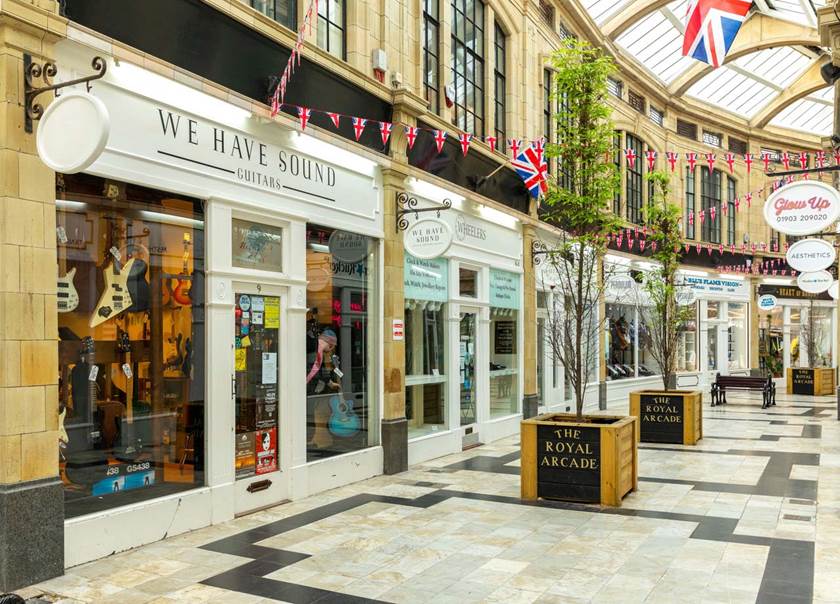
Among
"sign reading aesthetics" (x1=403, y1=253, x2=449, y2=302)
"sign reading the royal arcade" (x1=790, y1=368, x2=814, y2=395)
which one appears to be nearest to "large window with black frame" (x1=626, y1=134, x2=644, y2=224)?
"sign reading the royal arcade" (x1=790, y1=368, x2=814, y2=395)

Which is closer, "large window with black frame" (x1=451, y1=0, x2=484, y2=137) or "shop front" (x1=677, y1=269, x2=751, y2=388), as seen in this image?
"large window with black frame" (x1=451, y1=0, x2=484, y2=137)

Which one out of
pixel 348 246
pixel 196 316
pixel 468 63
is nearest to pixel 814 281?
pixel 468 63

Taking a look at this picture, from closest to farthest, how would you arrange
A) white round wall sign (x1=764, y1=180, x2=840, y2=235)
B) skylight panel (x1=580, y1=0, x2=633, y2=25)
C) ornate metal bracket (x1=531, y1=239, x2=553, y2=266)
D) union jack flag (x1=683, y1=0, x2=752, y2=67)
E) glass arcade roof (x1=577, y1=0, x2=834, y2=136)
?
union jack flag (x1=683, y1=0, x2=752, y2=67) < white round wall sign (x1=764, y1=180, x2=840, y2=235) < ornate metal bracket (x1=531, y1=239, x2=553, y2=266) < skylight panel (x1=580, y1=0, x2=633, y2=25) < glass arcade roof (x1=577, y1=0, x2=834, y2=136)

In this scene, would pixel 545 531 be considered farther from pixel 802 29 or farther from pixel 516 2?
pixel 802 29

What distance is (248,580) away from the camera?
554 centimetres

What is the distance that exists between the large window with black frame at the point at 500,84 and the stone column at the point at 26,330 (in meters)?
9.72

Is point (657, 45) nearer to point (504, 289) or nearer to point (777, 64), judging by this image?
point (777, 64)

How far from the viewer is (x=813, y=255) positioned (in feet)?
48.4

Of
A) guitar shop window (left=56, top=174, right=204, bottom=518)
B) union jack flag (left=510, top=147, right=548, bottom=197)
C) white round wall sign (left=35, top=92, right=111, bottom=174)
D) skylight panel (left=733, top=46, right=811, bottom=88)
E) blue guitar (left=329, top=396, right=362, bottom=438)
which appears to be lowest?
blue guitar (left=329, top=396, right=362, bottom=438)

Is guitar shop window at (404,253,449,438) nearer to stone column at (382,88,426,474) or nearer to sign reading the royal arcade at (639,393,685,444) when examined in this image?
stone column at (382,88,426,474)

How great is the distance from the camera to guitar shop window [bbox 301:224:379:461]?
8.80 m

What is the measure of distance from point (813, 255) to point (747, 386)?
6138mm

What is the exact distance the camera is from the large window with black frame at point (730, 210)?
28547 mm

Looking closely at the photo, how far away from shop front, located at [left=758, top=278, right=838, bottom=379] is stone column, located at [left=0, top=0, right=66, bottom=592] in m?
28.1
